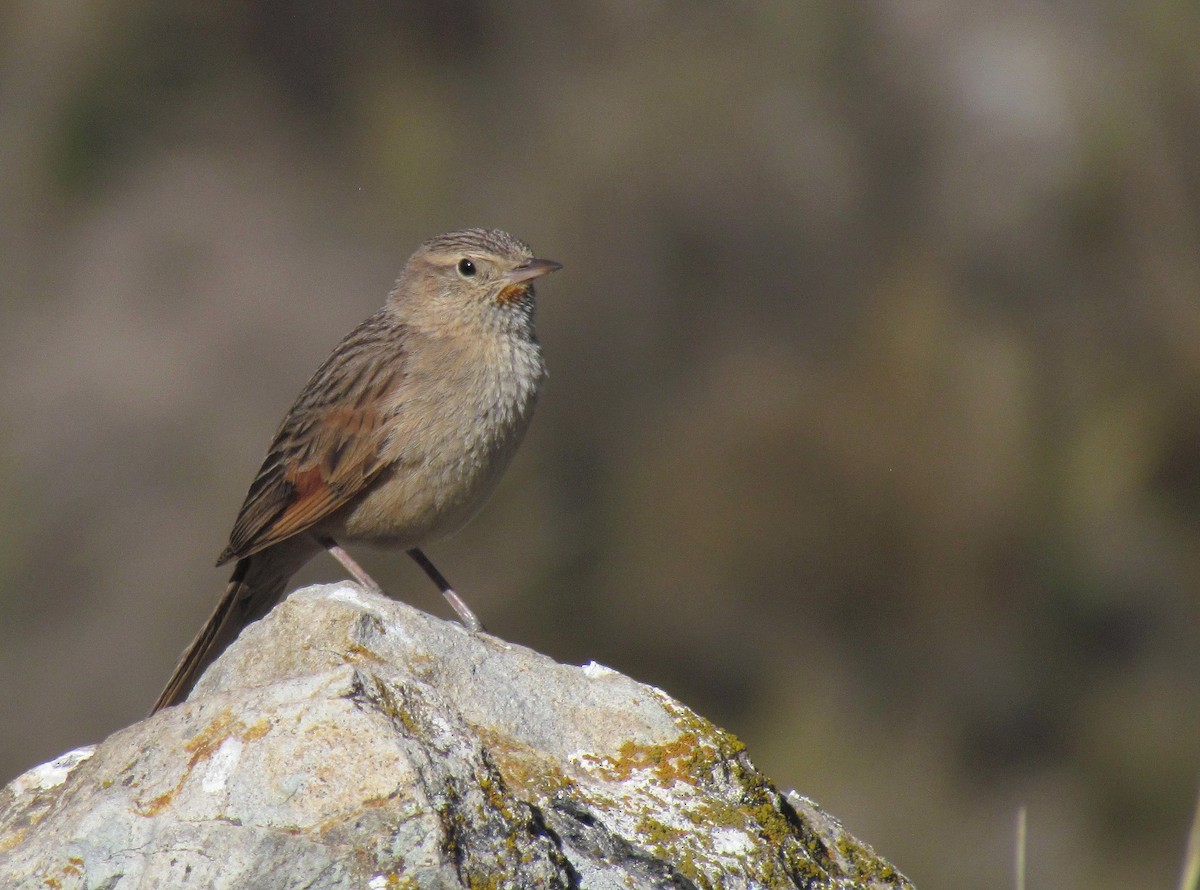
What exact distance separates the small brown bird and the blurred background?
3.91 meters

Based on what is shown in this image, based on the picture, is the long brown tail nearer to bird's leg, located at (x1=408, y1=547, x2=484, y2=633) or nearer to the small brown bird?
the small brown bird

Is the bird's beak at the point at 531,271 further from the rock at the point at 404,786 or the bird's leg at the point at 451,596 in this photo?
the rock at the point at 404,786

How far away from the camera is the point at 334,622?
3.37 metres

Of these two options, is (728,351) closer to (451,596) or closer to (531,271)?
(531,271)

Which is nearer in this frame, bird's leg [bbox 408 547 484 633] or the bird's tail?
bird's leg [bbox 408 547 484 633]

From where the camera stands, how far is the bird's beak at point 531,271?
18.9 ft

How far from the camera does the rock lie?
8.75ft

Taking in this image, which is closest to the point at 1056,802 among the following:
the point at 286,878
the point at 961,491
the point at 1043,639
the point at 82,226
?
the point at 1043,639

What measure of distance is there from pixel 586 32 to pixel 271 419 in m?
3.53

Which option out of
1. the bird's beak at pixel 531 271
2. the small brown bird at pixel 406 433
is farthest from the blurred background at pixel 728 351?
the bird's beak at pixel 531 271

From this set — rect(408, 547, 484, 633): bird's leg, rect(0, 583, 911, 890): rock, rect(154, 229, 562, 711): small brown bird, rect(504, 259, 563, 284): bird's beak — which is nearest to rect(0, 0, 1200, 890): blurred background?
rect(408, 547, 484, 633): bird's leg

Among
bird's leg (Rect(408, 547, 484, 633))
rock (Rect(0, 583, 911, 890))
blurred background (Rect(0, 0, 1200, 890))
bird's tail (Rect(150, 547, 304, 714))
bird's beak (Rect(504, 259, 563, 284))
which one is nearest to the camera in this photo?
rock (Rect(0, 583, 911, 890))

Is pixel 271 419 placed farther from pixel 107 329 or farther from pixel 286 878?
pixel 286 878

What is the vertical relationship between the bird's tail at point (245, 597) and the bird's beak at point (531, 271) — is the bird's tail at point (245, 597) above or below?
below
